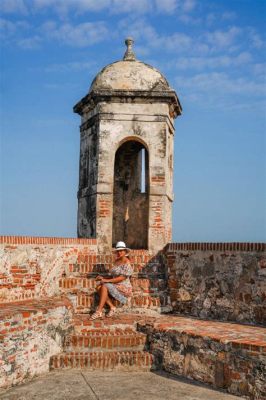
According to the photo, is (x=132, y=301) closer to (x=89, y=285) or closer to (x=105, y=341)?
(x=89, y=285)

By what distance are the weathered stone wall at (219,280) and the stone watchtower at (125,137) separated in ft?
4.14

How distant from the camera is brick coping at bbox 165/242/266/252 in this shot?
6555 mm

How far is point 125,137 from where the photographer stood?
891cm

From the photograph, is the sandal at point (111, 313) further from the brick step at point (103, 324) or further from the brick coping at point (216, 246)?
the brick coping at point (216, 246)

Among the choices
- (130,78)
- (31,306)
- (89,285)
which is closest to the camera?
(31,306)

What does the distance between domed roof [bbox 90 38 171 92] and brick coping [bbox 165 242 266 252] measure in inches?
125

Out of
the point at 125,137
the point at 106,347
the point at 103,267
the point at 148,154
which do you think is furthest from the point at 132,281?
the point at 125,137

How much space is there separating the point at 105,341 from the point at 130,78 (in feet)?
17.2

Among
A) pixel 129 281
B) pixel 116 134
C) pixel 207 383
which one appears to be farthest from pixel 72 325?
pixel 116 134

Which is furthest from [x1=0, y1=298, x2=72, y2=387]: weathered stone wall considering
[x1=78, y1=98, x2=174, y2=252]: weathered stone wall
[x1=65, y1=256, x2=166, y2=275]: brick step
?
[x1=78, y1=98, x2=174, y2=252]: weathered stone wall

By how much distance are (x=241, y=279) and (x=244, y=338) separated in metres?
1.41

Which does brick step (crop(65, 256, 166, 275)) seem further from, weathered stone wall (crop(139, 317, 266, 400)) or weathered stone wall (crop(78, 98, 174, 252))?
weathered stone wall (crop(139, 317, 266, 400))

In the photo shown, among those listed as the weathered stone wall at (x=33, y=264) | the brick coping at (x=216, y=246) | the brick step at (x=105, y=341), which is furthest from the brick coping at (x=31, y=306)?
the brick coping at (x=216, y=246)

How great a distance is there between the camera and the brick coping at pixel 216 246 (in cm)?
655
